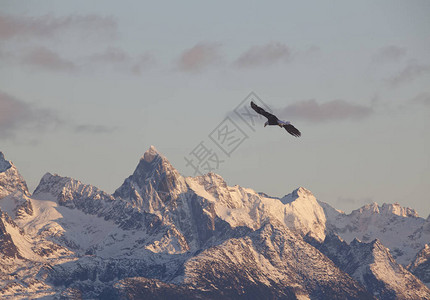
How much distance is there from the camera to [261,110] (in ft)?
515

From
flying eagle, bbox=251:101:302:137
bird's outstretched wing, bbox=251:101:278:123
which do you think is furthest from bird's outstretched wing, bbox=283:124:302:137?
bird's outstretched wing, bbox=251:101:278:123

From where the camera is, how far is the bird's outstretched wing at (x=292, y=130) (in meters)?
157

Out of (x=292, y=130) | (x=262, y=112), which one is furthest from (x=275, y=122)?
(x=262, y=112)

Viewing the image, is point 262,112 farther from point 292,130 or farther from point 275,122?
point 292,130

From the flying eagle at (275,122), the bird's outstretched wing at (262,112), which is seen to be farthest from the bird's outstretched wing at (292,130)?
the bird's outstretched wing at (262,112)

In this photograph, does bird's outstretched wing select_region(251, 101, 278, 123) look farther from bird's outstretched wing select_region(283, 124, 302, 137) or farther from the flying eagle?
bird's outstretched wing select_region(283, 124, 302, 137)

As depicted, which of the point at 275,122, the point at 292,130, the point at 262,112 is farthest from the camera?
the point at 275,122

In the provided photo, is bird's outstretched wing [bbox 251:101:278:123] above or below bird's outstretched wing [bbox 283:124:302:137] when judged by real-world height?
below

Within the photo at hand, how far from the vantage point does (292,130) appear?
159 metres

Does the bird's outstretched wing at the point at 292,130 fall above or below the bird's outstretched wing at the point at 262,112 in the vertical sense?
above

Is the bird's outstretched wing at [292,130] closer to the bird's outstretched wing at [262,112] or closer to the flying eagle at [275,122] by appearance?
the flying eagle at [275,122]

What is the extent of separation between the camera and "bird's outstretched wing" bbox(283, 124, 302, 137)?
515ft

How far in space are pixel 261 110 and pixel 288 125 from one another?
4326mm

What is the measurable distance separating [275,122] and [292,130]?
2.81m
